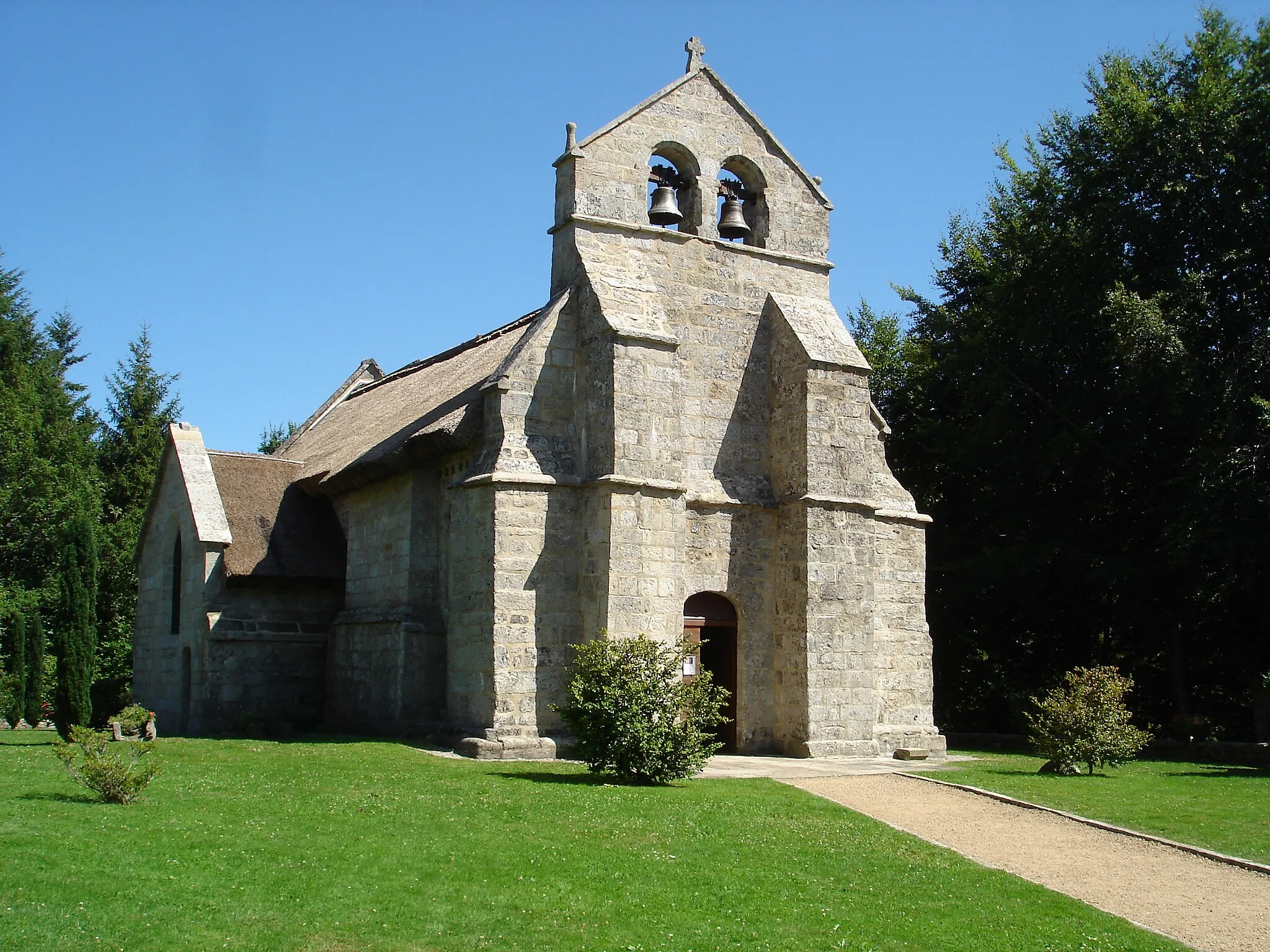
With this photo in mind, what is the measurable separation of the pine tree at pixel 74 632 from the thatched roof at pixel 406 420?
5.17 m

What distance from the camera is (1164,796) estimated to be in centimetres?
1503

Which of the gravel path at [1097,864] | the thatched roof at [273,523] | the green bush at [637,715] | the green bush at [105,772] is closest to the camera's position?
the gravel path at [1097,864]

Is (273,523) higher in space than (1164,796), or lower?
A: higher

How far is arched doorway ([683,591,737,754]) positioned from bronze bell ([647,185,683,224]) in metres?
6.31

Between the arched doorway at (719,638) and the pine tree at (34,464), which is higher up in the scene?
the pine tree at (34,464)

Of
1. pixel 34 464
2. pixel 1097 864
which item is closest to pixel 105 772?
pixel 1097 864

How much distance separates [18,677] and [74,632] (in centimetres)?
984

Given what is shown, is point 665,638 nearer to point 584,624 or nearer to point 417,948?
point 584,624

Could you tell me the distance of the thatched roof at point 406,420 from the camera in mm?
19328

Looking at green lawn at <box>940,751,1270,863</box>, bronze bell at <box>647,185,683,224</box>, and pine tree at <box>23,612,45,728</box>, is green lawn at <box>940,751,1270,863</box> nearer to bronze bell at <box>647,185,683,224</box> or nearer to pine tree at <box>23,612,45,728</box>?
bronze bell at <box>647,185,683,224</box>

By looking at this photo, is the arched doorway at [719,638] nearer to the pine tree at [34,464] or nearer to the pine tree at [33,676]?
the pine tree at [33,676]

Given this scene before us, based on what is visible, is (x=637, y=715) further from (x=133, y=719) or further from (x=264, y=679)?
(x=264, y=679)

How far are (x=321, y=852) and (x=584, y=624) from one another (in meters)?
7.71

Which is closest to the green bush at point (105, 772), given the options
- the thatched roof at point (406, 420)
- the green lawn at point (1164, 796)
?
the thatched roof at point (406, 420)
